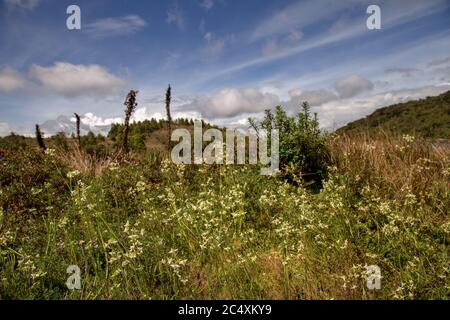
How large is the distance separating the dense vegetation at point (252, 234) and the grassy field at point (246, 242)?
0.02 meters

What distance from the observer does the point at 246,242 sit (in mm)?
4934

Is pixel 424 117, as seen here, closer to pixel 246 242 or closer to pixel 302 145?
pixel 302 145

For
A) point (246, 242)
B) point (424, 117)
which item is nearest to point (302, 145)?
point (246, 242)

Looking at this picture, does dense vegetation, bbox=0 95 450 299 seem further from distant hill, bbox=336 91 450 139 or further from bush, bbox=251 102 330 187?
distant hill, bbox=336 91 450 139

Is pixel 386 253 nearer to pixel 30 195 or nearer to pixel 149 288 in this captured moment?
pixel 149 288

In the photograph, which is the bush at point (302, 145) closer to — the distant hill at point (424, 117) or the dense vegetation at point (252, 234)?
the dense vegetation at point (252, 234)

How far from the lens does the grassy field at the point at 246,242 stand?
3.89 m

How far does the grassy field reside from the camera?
3893 millimetres

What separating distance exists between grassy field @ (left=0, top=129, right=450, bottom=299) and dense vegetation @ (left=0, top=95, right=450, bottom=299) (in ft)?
0.07

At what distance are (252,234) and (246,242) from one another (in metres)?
0.29

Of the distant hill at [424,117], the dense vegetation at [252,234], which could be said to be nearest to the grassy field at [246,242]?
the dense vegetation at [252,234]
